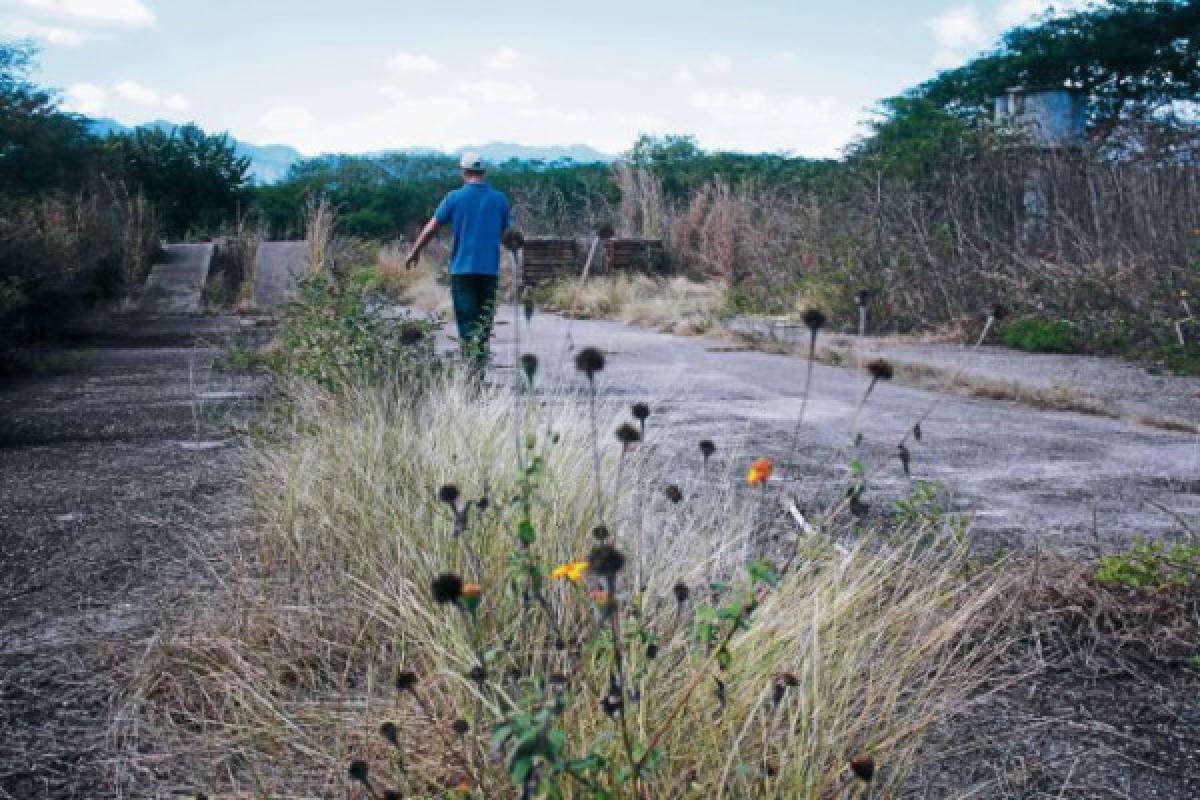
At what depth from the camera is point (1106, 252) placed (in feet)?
28.2

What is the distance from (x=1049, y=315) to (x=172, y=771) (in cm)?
823

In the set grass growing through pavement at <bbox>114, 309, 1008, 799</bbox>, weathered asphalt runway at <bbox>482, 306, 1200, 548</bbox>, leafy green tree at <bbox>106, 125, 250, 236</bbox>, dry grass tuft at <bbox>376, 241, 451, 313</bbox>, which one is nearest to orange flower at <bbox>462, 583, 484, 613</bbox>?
grass growing through pavement at <bbox>114, 309, 1008, 799</bbox>

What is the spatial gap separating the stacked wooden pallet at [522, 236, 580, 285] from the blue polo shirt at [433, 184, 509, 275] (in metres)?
9.87

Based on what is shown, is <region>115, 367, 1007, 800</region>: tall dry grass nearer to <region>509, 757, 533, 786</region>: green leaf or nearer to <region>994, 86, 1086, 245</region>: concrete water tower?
<region>509, 757, 533, 786</region>: green leaf

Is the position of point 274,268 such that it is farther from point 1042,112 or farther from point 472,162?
point 1042,112

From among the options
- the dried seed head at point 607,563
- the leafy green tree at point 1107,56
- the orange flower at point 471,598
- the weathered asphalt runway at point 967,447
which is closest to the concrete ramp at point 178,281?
the weathered asphalt runway at point 967,447

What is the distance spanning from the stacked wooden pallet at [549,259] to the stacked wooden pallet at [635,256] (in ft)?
2.02

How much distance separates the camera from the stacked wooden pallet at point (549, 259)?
1689 centimetres

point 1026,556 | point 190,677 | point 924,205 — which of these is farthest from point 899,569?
point 924,205

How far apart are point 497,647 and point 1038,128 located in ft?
37.4

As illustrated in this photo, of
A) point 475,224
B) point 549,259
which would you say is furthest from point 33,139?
point 475,224

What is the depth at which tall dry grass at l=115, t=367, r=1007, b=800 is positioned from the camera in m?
1.60

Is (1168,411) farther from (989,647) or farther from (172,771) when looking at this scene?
(172,771)

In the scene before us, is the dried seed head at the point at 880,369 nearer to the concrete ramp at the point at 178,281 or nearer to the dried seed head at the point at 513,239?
the dried seed head at the point at 513,239
